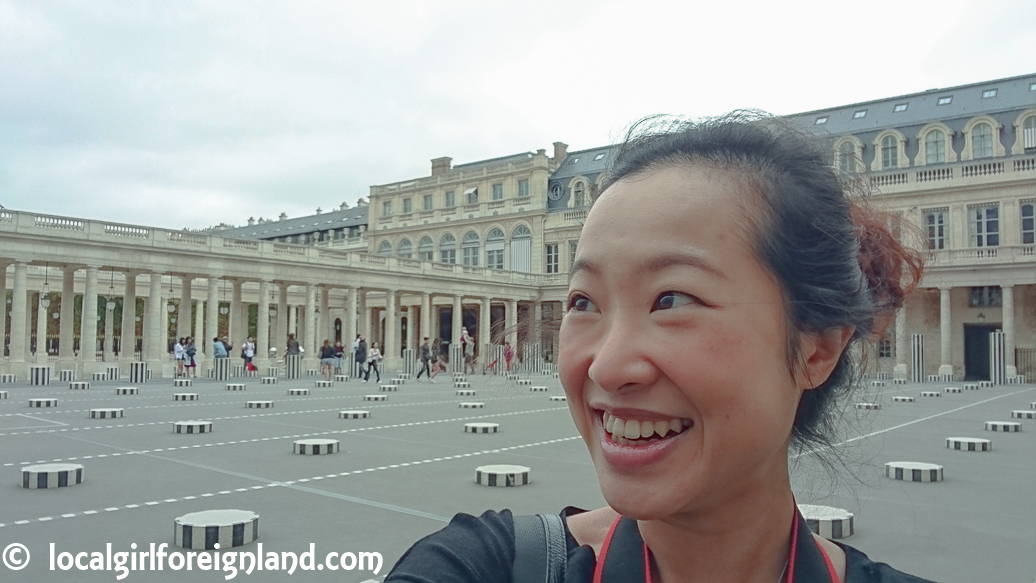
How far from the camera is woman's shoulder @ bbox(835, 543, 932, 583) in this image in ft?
5.31

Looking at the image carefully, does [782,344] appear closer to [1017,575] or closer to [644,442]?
[644,442]

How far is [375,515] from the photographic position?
256 inches

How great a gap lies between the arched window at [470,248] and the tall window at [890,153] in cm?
3193

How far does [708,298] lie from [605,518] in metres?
0.66

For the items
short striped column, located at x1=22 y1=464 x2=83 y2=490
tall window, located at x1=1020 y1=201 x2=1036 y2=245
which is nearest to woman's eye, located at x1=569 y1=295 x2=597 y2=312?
short striped column, located at x1=22 y1=464 x2=83 y2=490

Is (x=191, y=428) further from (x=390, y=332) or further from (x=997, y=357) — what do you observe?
(x=390, y=332)

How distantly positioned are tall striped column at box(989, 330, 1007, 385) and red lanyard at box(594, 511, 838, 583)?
128ft

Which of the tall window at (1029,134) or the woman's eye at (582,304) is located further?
the tall window at (1029,134)

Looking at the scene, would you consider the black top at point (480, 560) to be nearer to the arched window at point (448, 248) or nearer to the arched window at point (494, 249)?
the arched window at point (494, 249)

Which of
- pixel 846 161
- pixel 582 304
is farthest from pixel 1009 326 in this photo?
pixel 582 304

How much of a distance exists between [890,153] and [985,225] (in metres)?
7.95

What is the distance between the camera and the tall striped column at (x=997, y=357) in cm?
3469

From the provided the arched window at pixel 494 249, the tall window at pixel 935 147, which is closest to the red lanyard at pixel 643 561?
the tall window at pixel 935 147

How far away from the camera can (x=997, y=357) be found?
35812 millimetres
